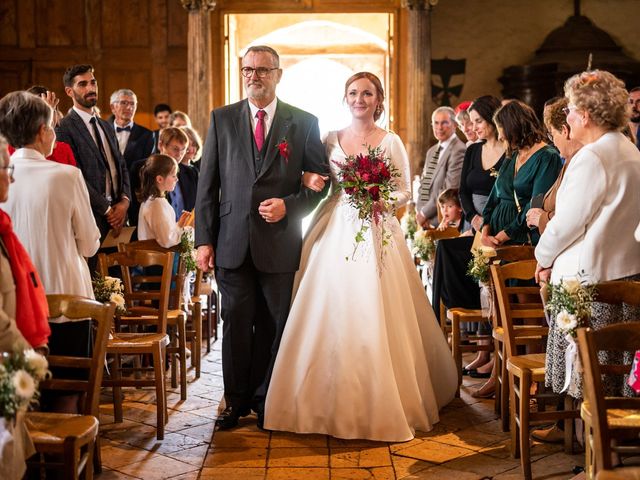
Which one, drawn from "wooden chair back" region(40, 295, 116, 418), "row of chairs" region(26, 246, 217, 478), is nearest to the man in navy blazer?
"row of chairs" region(26, 246, 217, 478)

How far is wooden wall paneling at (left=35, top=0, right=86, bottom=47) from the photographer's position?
12578 mm

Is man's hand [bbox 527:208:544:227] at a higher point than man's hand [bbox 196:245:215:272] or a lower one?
higher

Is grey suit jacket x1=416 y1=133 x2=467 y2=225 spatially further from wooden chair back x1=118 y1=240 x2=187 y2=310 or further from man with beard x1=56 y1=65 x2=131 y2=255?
man with beard x1=56 y1=65 x2=131 y2=255

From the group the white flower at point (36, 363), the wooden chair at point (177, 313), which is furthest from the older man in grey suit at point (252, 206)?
the white flower at point (36, 363)

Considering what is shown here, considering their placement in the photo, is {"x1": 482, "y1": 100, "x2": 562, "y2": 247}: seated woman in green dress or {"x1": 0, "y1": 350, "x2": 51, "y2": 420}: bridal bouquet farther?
{"x1": 482, "y1": 100, "x2": 562, "y2": 247}: seated woman in green dress

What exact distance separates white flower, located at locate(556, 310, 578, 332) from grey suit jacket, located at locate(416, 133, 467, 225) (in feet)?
13.6

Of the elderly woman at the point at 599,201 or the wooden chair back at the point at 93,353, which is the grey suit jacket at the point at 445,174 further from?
the wooden chair back at the point at 93,353

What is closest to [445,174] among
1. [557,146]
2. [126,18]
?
[557,146]

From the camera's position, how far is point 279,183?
5105 mm

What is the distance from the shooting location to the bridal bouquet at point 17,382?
2.73 meters

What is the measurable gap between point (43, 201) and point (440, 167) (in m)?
Result: 4.68

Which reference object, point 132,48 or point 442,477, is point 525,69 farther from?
point 442,477

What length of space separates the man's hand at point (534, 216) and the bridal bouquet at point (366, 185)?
2.76 feet

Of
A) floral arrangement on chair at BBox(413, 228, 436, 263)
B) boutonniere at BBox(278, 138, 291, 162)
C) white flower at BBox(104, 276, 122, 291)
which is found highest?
boutonniere at BBox(278, 138, 291, 162)
